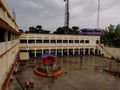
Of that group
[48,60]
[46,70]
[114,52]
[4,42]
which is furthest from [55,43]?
[4,42]

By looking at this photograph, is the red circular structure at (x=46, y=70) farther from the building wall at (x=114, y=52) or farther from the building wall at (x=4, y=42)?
the building wall at (x=114, y=52)

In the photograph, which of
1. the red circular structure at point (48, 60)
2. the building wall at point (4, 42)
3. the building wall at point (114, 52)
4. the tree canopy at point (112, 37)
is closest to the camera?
the building wall at point (4, 42)

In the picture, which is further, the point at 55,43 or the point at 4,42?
the point at 55,43

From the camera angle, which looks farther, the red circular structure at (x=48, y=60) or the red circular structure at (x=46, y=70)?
the red circular structure at (x=48, y=60)

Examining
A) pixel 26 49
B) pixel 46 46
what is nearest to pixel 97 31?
pixel 46 46

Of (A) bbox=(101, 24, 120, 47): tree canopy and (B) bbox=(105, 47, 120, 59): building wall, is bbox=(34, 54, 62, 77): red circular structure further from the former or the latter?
(A) bbox=(101, 24, 120, 47): tree canopy

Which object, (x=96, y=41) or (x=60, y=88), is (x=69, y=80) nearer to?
(x=60, y=88)

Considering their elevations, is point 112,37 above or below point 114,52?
above

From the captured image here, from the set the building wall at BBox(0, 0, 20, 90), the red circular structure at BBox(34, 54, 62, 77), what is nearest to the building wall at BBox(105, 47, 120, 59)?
the red circular structure at BBox(34, 54, 62, 77)

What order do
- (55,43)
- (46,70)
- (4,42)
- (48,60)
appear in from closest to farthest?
(4,42) < (46,70) < (48,60) < (55,43)

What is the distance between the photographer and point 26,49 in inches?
1646

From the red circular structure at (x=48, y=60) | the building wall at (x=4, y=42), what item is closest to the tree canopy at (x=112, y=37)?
the red circular structure at (x=48, y=60)

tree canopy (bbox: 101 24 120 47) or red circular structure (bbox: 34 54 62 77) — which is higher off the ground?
tree canopy (bbox: 101 24 120 47)

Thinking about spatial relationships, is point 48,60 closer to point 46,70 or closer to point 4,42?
point 46,70
